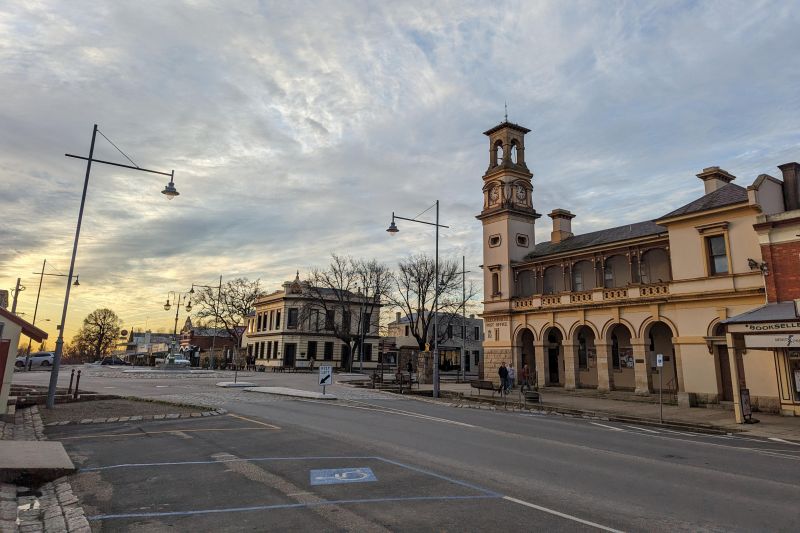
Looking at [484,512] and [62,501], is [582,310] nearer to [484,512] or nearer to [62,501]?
[484,512]

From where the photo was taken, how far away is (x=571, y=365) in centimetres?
3259

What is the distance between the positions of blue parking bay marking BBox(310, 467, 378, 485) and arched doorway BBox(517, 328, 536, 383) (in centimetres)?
2989

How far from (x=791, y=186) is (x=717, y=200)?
10.5 feet

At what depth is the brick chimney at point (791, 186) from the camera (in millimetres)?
24375

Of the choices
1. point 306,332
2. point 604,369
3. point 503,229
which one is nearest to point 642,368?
point 604,369

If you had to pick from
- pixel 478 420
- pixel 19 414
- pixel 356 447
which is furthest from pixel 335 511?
pixel 19 414

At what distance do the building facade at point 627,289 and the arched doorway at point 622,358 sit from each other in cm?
7

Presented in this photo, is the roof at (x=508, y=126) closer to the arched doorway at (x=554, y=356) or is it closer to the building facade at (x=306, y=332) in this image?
the arched doorway at (x=554, y=356)

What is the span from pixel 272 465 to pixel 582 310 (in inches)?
1076

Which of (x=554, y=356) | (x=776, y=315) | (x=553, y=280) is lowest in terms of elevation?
(x=554, y=356)

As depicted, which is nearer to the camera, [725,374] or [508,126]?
[725,374]

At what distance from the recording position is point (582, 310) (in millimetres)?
32188

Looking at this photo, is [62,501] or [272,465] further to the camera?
[272,465]

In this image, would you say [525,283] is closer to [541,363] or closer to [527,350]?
[527,350]
